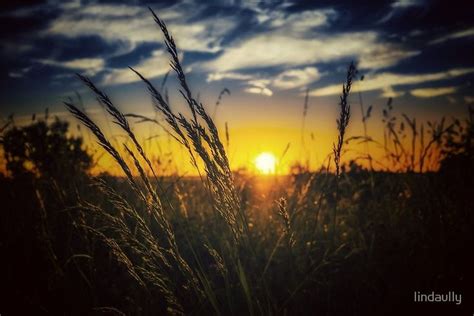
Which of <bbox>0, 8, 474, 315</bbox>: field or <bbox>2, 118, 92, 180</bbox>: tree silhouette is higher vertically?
<bbox>2, 118, 92, 180</bbox>: tree silhouette

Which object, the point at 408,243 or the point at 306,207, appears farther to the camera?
the point at 306,207

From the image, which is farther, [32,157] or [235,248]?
[32,157]

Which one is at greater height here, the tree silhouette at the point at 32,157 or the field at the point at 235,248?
the tree silhouette at the point at 32,157

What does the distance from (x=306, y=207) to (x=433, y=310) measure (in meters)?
1.37

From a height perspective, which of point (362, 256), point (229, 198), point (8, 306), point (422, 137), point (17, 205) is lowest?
point (8, 306)

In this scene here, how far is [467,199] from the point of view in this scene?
9.64 ft

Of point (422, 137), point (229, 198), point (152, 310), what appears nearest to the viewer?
point (229, 198)

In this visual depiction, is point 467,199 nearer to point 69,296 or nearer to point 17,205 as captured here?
point 69,296

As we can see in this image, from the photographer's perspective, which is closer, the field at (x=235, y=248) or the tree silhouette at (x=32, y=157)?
the field at (x=235, y=248)

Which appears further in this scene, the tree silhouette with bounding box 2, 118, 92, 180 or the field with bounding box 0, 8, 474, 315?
the tree silhouette with bounding box 2, 118, 92, 180

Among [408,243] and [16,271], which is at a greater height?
[408,243]

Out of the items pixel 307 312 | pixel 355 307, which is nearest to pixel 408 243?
pixel 355 307

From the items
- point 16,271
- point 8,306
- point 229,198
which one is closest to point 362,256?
point 229,198

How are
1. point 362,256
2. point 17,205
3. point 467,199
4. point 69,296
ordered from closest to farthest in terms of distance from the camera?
point 69,296 → point 362,256 → point 467,199 → point 17,205
